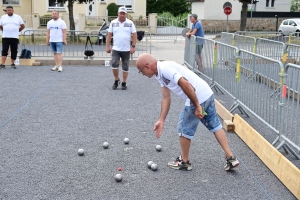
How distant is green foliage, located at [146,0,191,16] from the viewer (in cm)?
5525

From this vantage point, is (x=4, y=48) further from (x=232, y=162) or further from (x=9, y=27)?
(x=232, y=162)

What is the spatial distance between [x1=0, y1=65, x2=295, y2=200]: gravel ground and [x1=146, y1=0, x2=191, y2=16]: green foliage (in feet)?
151

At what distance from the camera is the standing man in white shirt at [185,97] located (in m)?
5.02

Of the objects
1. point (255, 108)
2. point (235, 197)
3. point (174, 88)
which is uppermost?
point (174, 88)

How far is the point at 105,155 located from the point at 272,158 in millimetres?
2260

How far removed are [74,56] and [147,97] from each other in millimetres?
8416

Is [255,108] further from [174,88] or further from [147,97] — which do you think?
[147,97]

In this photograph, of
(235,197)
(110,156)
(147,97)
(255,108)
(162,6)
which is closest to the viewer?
(235,197)

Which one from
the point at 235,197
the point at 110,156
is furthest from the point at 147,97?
the point at 235,197

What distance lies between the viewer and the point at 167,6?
182 ft

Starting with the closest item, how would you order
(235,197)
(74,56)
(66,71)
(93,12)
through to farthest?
(235,197) < (66,71) < (74,56) < (93,12)

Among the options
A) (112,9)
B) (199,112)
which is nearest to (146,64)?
(199,112)

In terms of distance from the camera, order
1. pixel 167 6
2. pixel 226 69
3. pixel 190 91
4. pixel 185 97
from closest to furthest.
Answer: pixel 190 91
pixel 185 97
pixel 226 69
pixel 167 6

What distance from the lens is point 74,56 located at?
1811 centimetres
